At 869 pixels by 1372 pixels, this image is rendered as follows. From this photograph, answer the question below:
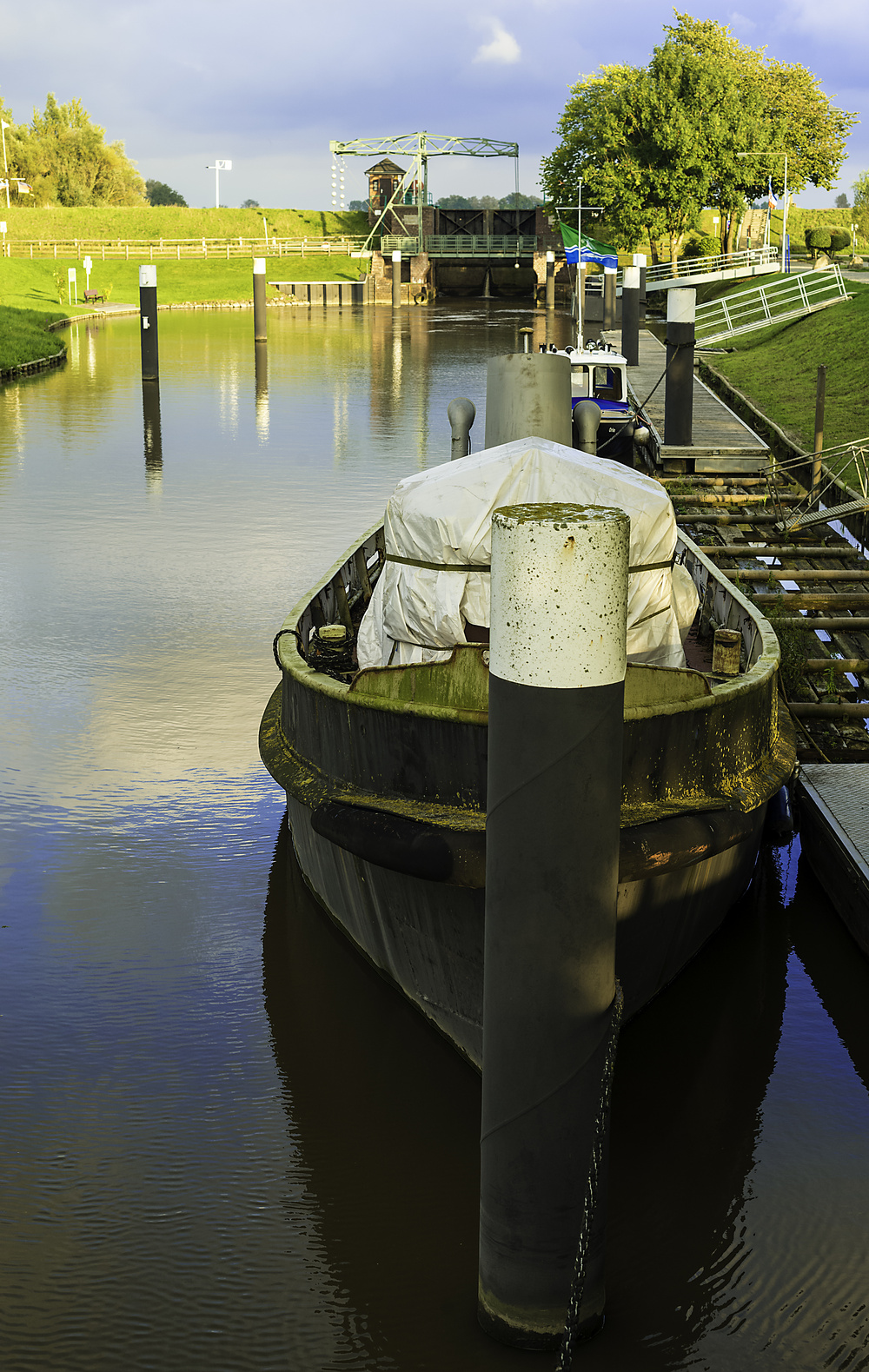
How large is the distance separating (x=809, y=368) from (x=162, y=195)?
163810mm

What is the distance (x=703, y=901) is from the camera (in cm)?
666

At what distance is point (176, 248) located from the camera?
245ft

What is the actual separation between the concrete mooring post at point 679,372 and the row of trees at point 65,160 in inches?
3696

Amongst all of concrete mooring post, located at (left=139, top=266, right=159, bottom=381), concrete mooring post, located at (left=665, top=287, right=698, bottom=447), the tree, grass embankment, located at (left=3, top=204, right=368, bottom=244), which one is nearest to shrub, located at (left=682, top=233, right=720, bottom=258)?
grass embankment, located at (left=3, top=204, right=368, bottom=244)

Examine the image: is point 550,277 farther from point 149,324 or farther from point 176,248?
point 149,324

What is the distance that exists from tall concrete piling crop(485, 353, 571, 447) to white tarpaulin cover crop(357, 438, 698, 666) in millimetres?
1715

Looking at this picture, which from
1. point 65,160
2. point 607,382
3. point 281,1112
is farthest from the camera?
point 65,160

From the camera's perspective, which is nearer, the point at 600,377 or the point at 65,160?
the point at 600,377

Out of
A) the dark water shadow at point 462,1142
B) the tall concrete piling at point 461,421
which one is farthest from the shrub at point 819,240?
the dark water shadow at point 462,1142

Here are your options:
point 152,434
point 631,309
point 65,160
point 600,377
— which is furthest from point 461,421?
point 65,160

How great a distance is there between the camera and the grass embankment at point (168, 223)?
269 ft

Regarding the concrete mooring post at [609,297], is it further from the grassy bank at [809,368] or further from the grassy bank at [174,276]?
the grassy bank at [174,276]

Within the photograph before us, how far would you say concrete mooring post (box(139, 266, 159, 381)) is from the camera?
31.2 meters

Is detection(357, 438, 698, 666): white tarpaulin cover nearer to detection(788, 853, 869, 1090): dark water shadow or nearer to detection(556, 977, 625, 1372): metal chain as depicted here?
detection(788, 853, 869, 1090): dark water shadow
